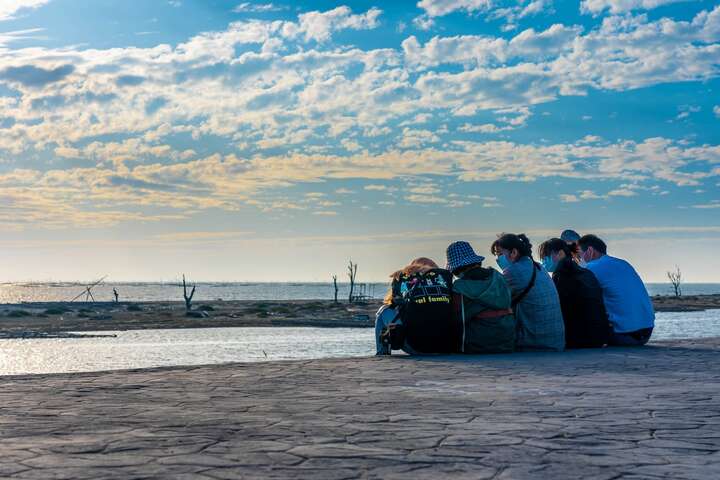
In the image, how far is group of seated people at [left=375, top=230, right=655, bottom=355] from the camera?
817 centimetres

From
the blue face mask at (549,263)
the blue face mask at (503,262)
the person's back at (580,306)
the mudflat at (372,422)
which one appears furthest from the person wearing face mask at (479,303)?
the blue face mask at (549,263)

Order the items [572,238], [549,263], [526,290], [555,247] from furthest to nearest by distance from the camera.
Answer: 1. [572,238]
2. [549,263]
3. [555,247]
4. [526,290]

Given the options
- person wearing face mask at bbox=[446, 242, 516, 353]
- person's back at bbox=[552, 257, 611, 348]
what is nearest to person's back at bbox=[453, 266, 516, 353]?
person wearing face mask at bbox=[446, 242, 516, 353]

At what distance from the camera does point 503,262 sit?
898 cm

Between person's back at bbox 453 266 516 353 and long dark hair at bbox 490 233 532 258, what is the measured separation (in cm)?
61

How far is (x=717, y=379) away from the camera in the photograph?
21.2 ft

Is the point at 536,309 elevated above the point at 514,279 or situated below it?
below

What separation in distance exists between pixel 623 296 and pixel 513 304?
1.61m

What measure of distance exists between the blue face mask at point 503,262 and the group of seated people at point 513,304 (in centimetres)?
1

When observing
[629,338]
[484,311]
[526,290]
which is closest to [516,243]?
[526,290]

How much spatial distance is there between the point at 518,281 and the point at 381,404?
3729 millimetres

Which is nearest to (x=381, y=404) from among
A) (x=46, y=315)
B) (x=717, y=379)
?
(x=717, y=379)

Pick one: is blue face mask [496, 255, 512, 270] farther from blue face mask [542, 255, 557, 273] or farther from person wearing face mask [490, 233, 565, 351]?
blue face mask [542, 255, 557, 273]

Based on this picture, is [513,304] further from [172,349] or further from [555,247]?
[172,349]
